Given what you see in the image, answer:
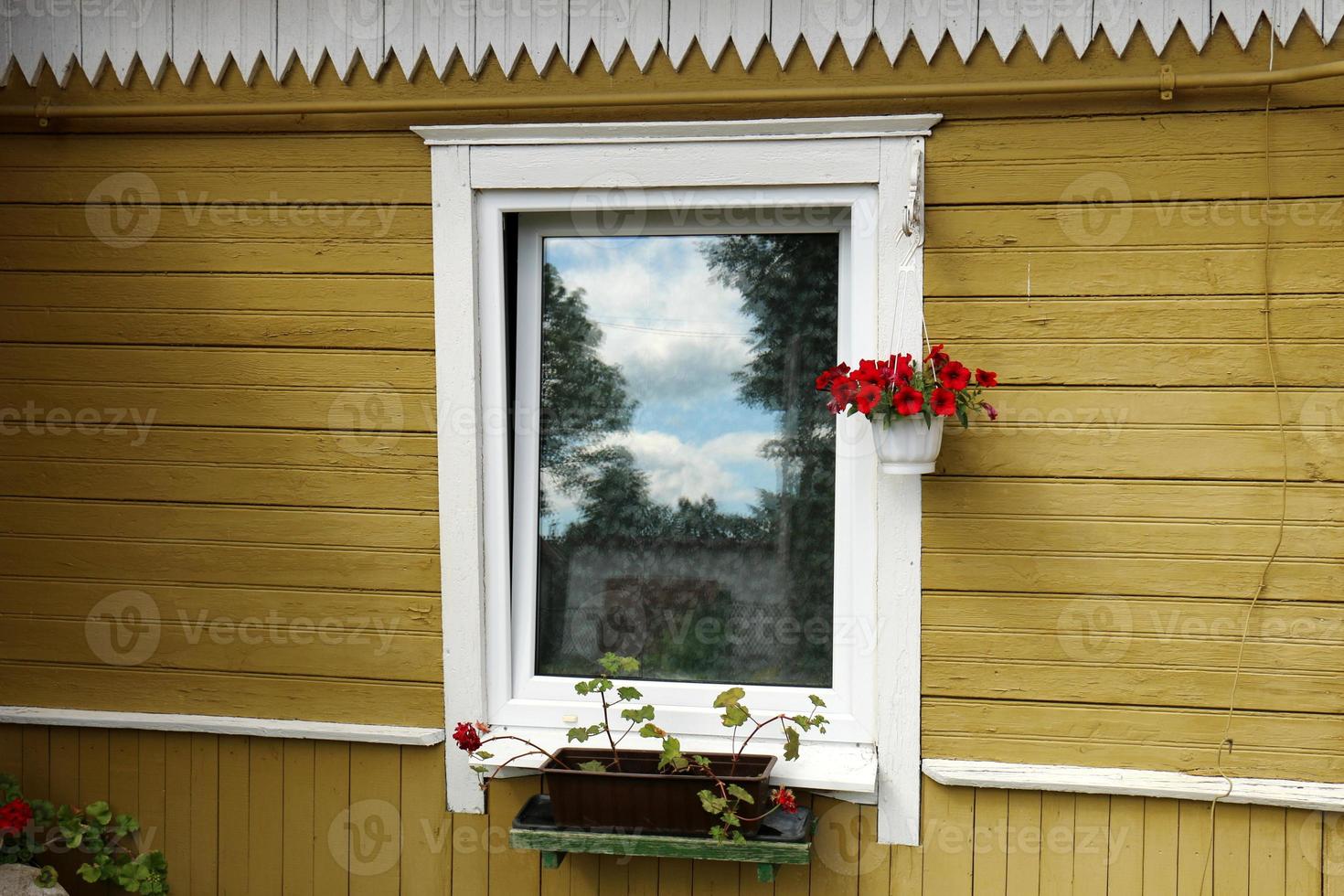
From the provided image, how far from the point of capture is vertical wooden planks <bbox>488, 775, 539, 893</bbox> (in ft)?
8.87

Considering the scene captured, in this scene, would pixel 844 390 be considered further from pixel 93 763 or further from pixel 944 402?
pixel 93 763

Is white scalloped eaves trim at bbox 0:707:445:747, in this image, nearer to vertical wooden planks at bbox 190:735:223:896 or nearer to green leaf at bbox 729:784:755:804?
vertical wooden planks at bbox 190:735:223:896

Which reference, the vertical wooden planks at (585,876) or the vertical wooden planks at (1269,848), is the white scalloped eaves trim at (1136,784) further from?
the vertical wooden planks at (585,876)

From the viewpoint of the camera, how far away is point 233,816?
282 centimetres

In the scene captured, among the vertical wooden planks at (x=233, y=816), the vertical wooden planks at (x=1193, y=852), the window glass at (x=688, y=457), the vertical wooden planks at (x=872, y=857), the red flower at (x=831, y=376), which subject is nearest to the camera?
the red flower at (x=831, y=376)

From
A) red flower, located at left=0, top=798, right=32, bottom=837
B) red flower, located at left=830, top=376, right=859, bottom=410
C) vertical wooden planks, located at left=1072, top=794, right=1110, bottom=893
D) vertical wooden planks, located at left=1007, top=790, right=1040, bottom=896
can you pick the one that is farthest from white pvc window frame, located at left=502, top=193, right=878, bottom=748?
red flower, located at left=0, top=798, right=32, bottom=837

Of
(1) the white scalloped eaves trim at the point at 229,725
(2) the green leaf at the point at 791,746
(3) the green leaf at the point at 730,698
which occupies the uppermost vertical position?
(3) the green leaf at the point at 730,698

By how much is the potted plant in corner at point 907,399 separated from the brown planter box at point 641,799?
77cm

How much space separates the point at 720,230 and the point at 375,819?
1679 millimetres

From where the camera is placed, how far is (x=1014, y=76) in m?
2.46

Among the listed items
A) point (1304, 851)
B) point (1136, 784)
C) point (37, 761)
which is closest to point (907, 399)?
point (1136, 784)

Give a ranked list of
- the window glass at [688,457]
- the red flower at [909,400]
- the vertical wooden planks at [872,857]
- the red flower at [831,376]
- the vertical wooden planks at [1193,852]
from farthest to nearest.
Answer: the window glass at [688,457] < the vertical wooden planks at [872,857] < the vertical wooden planks at [1193,852] < the red flower at [831,376] < the red flower at [909,400]

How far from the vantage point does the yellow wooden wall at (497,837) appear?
2480 millimetres

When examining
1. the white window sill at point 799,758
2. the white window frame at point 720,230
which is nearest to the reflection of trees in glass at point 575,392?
the white window frame at point 720,230
